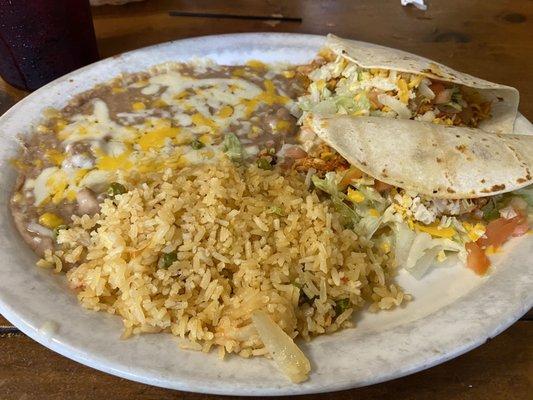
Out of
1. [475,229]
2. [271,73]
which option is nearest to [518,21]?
[271,73]

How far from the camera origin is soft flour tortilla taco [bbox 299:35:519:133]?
1996 millimetres

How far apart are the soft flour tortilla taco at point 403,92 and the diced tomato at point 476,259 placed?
52 centimetres

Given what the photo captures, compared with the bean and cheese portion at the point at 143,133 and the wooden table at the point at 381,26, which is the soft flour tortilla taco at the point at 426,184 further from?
the wooden table at the point at 381,26

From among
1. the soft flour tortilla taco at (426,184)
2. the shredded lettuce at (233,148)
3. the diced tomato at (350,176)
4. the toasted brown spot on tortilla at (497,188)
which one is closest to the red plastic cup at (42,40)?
the shredded lettuce at (233,148)

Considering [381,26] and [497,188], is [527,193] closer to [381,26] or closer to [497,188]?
[497,188]

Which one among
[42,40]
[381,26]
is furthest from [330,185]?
[381,26]

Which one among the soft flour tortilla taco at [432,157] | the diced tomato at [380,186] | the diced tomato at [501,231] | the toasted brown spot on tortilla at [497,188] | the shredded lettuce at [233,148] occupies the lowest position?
the diced tomato at [501,231]

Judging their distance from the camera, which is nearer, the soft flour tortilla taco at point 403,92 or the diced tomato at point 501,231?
the diced tomato at point 501,231

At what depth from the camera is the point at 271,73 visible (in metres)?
2.32

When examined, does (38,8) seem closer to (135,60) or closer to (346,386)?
(135,60)

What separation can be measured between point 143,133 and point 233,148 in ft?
1.05

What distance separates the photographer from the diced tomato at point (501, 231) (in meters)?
1.68

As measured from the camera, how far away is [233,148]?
1.90m

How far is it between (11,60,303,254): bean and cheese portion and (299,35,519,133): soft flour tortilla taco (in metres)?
0.15
